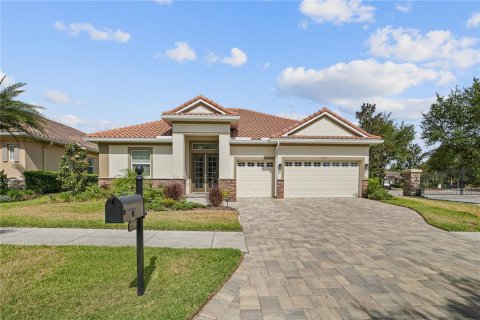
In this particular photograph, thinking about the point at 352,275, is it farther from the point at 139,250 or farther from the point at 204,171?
the point at 204,171

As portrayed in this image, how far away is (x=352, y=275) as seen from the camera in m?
4.68

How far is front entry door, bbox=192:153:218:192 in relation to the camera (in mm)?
16938

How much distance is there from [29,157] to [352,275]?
67.4 feet

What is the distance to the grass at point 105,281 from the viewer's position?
3398 mm

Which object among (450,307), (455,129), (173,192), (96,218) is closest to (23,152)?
(173,192)

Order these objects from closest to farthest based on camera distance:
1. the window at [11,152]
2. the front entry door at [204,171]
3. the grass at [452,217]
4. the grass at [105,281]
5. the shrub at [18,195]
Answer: the grass at [105,281]
the grass at [452,217]
the shrub at [18,195]
the front entry door at [204,171]
the window at [11,152]

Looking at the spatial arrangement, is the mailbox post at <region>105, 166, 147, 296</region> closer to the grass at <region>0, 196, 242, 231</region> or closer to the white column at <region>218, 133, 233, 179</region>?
the grass at <region>0, 196, 242, 231</region>

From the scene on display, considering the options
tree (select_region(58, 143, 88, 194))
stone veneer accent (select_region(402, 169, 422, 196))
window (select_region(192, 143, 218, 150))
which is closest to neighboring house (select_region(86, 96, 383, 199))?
window (select_region(192, 143, 218, 150))

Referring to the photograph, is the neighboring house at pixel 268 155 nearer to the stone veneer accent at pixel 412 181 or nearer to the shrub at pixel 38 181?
the shrub at pixel 38 181

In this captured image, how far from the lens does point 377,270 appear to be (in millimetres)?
4914

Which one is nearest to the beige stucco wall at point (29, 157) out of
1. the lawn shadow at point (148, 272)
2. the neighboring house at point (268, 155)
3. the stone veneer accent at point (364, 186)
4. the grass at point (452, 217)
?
the neighboring house at point (268, 155)

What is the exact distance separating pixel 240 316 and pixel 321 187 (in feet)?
44.7

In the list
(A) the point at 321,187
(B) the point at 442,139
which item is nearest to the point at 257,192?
(A) the point at 321,187

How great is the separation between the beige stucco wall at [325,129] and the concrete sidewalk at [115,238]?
34.4ft
